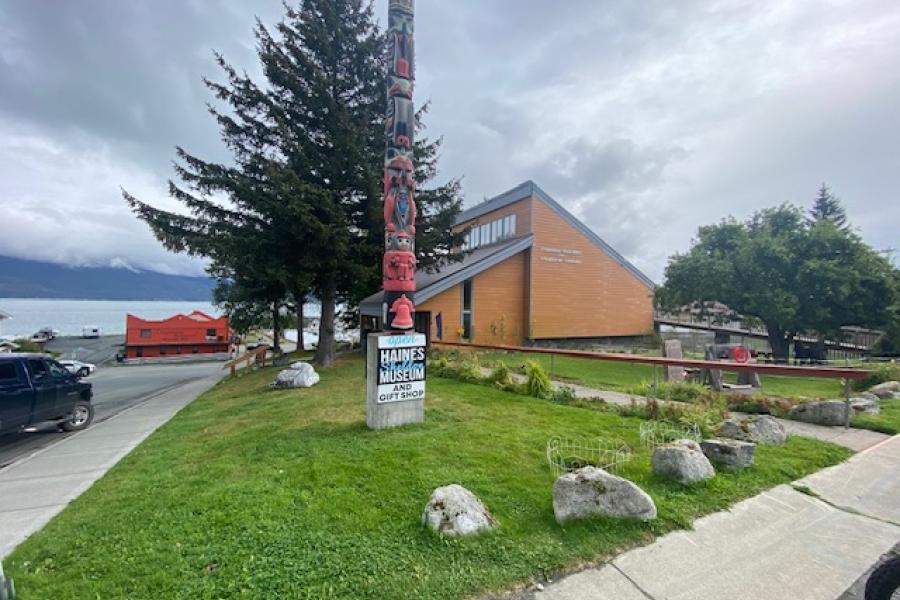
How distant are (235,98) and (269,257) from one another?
6.02m

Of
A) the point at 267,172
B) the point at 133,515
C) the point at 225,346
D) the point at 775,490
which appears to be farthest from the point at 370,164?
the point at 225,346

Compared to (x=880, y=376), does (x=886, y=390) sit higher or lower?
lower

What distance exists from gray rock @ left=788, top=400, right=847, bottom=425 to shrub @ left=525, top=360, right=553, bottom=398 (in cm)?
462

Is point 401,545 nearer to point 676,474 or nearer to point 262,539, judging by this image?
point 262,539

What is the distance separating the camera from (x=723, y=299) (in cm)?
2022

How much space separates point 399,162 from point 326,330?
35.2 feet

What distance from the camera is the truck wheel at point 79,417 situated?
10172mm

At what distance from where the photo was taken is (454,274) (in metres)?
21.8

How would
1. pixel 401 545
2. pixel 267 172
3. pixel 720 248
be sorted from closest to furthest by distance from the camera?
pixel 401 545 → pixel 267 172 → pixel 720 248

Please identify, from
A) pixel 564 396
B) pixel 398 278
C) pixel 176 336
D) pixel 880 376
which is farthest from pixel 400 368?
pixel 176 336

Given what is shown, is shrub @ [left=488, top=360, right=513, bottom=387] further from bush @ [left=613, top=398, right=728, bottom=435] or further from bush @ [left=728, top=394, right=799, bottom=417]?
bush @ [left=728, top=394, right=799, bottom=417]

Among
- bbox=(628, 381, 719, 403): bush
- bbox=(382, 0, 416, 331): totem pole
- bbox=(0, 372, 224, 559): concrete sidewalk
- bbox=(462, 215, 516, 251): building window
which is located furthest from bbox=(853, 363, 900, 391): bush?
bbox=(462, 215, 516, 251): building window

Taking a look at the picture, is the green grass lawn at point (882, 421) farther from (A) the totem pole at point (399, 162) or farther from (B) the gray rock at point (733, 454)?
(A) the totem pole at point (399, 162)

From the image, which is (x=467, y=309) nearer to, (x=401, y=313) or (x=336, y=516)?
(x=401, y=313)
